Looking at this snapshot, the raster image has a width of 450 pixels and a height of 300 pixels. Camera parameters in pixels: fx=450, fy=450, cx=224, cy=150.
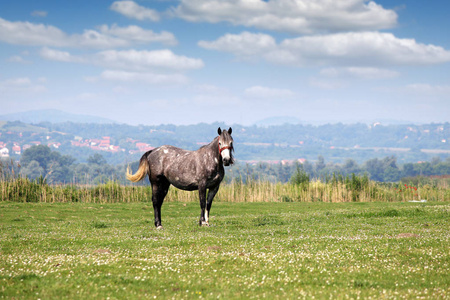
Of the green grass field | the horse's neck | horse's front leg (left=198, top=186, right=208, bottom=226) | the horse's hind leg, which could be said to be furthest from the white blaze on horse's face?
the horse's hind leg

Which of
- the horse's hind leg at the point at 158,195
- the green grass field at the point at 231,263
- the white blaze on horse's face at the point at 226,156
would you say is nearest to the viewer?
the green grass field at the point at 231,263

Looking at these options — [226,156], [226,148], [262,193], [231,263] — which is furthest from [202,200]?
[262,193]

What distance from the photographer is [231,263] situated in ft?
38.7

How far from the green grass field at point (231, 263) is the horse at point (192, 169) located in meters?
1.48

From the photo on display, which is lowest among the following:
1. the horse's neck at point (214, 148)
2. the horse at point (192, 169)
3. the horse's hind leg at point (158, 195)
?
the horse's hind leg at point (158, 195)

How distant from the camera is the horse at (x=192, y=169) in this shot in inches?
779

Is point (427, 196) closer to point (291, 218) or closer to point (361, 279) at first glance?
point (291, 218)

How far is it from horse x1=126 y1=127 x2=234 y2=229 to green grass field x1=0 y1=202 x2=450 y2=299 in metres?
1.48

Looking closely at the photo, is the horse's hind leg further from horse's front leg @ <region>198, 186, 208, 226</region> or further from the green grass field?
horse's front leg @ <region>198, 186, 208, 226</region>

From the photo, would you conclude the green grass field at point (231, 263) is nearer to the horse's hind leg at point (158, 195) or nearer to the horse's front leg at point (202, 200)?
the horse's front leg at point (202, 200)

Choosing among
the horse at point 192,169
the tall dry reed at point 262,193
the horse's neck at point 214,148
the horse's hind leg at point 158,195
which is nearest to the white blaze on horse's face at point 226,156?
the horse at point 192,169

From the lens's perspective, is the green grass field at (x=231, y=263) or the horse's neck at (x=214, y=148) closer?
the green grass field at (x=231, y=263)

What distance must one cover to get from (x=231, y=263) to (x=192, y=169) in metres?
8.74

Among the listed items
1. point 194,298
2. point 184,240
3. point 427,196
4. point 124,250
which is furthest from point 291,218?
point 427,196
